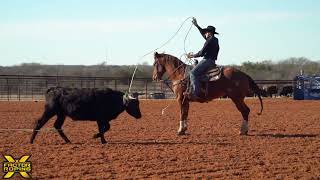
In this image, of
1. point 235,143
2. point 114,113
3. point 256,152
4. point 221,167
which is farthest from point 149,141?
point 221,167

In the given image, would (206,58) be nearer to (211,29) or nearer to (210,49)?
(210,49)

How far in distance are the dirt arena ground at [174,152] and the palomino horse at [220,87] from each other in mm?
515

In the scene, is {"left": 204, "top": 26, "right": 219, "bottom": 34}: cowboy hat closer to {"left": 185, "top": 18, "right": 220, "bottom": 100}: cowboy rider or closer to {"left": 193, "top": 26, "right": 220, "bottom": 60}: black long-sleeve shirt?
{"left": 185, "top": 18, "right": 220, "bottom": 100}: cowboy rider

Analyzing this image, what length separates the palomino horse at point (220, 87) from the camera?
11.9 metres

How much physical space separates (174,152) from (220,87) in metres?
3.34

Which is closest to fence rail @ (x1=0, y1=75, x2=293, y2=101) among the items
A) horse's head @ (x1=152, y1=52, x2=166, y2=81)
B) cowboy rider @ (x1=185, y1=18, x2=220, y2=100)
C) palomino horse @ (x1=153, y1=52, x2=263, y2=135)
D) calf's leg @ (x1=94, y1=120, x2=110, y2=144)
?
horse's head @ (x1=152, y1=52, x2=166, y2=81)

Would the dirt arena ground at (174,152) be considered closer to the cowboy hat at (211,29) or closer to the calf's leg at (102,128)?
the calf's leg at (102,128)

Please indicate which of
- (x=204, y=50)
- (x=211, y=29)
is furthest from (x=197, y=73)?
(x=211, y=29)

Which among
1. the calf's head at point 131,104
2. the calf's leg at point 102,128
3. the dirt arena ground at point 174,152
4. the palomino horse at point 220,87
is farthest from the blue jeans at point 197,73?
the calf's leg at point 102,128

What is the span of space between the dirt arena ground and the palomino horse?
0.52m

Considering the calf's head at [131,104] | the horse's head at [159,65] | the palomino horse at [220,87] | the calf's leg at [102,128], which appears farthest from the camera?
the horse's head at [159,65]

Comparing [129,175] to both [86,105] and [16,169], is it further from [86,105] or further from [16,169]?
[86,105]

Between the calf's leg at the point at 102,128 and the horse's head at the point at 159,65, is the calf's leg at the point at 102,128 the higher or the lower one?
the lower one

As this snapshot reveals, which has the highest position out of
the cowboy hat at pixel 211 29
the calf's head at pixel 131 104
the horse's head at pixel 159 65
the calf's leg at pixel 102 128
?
the cowboy hat at pixel 211 29
